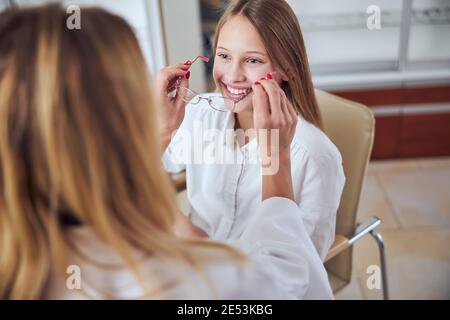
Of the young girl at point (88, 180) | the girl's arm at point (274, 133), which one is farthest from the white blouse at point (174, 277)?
the girl's arm at point (274, 133)

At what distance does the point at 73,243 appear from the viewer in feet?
1.57

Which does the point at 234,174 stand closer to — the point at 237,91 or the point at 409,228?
the point at 237,91

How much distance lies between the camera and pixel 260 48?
2.39 ft

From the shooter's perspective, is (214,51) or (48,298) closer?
(48,298)

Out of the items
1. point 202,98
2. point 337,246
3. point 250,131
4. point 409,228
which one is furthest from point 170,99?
point 409,228

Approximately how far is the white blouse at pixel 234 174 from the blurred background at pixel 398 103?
1.83 feet

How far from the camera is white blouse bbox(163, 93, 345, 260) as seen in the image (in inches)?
30.6

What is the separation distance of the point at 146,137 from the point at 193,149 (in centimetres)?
43

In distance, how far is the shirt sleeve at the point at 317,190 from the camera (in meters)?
0.77

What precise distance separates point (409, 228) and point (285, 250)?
122cm

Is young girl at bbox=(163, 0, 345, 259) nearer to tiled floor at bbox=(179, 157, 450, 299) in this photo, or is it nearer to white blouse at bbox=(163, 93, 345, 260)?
white blouse at bbox=(163, 93, 345, 260)

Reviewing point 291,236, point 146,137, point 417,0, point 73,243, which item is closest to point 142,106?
point 146,137

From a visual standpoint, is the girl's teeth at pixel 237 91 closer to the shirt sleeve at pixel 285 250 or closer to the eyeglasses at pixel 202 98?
the eyeglasses at pixel 202 98

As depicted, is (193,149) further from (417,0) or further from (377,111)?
(417,0)
